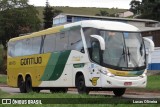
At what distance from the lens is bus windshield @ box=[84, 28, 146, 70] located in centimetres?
1788

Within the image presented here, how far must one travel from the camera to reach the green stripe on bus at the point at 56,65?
20594 mm

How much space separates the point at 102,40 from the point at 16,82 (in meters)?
10.4

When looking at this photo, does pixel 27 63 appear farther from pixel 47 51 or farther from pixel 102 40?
pixel 102 40

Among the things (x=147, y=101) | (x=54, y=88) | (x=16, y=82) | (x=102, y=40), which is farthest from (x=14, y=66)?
(x=147, y=101)

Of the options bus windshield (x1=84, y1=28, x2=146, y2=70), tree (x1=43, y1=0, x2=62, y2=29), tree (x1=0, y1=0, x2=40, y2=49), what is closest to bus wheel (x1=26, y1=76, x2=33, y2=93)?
bus windshield (x1=84, y1=28, x2=146, y2=70)

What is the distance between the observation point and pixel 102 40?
17.5m

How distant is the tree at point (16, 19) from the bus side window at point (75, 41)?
64.1 meters

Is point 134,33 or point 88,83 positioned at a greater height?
point 134,33

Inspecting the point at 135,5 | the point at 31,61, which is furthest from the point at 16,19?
the point at 31,61

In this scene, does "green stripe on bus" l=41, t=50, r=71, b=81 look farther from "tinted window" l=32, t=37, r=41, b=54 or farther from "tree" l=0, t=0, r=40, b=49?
"tree" l=0, t=0, r=40, b=49

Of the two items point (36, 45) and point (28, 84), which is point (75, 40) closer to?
point (36, 45)

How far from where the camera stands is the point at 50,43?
22.3 m

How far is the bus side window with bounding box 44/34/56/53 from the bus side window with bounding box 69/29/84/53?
1836 millimetres

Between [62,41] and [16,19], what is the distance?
67.2 m
